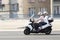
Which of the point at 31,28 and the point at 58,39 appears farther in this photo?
the point at 31,28

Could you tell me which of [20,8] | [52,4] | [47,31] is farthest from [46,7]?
[47,31]

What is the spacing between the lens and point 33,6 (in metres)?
65.6

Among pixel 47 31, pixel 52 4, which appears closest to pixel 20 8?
pixel 52 4

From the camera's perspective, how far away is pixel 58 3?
66688 mm

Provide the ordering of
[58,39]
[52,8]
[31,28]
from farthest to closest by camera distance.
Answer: [52,8]
[31,28]
[58,39]

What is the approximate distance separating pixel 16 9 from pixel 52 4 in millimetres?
8489

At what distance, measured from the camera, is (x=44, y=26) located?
1830cm

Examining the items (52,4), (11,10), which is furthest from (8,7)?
(52,4)

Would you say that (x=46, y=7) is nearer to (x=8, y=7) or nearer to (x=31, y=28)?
(x=8, y=7)

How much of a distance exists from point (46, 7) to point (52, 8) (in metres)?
2.15

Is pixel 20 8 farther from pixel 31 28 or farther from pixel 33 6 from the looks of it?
pixel 31 28

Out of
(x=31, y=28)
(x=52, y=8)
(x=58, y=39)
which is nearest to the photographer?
(x=58, y=39)

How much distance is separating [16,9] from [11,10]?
1.50m

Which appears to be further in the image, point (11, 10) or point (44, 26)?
point (11, 10)
